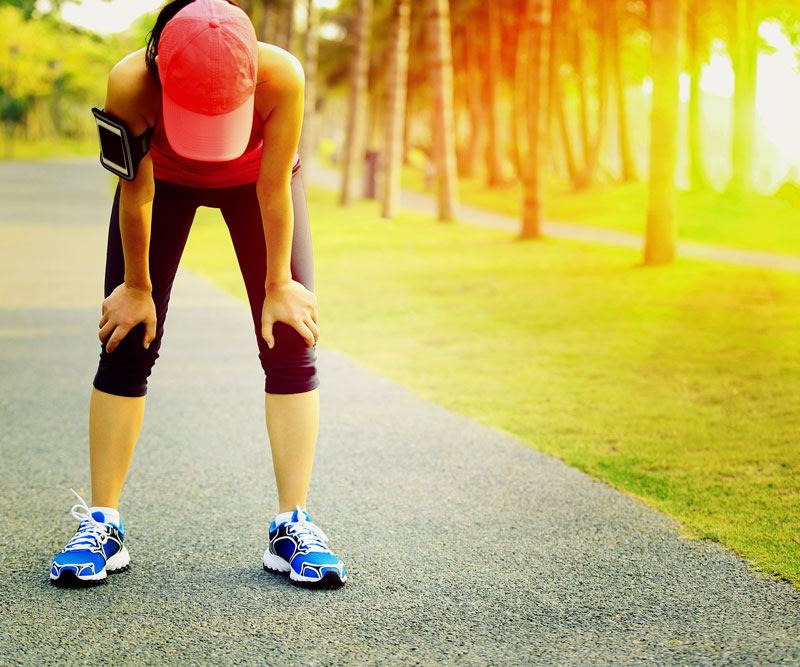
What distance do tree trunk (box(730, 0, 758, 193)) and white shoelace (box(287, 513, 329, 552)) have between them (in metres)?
22.5

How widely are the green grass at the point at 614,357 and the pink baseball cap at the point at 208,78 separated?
2.27 m

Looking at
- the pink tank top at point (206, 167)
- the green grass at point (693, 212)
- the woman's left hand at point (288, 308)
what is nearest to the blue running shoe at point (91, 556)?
the woman's left hand at point (288, 308)

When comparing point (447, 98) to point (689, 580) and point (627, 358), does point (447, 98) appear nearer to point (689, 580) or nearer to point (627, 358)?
point (627, 358)

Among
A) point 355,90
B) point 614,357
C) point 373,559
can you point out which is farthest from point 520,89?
point 373,559

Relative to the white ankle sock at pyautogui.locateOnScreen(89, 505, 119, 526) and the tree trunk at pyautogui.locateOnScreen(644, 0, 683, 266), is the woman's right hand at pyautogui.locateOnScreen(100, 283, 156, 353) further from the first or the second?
the tree trunk at pyautogui.locateOnScreen(644, 0, 683, 266)

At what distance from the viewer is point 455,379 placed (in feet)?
22.4

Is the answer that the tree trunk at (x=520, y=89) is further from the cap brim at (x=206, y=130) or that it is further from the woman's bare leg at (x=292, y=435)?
the cap brim at (x=206, y=130)

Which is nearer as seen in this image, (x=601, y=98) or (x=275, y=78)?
(x=275, y=78)

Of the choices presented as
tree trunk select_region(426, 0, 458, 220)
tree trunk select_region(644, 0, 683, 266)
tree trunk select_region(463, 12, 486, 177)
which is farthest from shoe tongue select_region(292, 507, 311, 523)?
tree trunk select_region(463, 12, 486, 177)

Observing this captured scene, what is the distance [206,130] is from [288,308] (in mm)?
678

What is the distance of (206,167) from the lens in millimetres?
2922

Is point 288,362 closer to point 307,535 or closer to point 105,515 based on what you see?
point 307,535

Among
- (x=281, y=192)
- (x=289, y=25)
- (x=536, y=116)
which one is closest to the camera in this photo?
(x=281, y=192)

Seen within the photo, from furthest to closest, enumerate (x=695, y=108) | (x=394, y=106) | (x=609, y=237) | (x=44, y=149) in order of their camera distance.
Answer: (x=44, y=149), (x=695, y=108), (x=394, y=106), (x=609, y=237)
